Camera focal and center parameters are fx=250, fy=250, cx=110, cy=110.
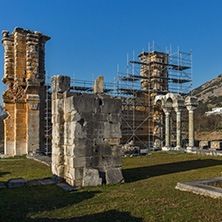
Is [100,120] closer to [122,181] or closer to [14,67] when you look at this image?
[122,181]

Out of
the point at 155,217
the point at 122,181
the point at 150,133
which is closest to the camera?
the point at 155,217

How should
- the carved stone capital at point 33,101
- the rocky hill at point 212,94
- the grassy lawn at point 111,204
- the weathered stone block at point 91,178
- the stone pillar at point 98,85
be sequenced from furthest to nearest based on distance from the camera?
the rocky hill at point 212,94 < the carved stone capital at point 33,101 < the stone pillar at point 98,85 < the weathered stone block at point 91,178 < the grassy lawn at point 111,204

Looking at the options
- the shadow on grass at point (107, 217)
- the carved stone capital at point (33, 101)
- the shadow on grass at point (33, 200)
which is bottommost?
the shadow on grass at point (33, 200)

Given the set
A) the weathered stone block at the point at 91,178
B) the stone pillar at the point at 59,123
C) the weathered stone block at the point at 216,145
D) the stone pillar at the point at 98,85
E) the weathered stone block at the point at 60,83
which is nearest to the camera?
the weathered stone block at the point at 91,178

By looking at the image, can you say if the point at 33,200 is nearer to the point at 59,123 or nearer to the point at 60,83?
the point at 59,123

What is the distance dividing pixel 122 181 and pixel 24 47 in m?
13.2

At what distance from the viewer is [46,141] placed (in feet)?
59.9

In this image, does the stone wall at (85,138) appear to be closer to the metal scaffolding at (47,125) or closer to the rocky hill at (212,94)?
the metal scaffolding at (47,125)

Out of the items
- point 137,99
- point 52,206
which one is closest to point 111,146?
point 52,206

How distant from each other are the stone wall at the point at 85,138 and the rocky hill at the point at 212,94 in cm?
7164

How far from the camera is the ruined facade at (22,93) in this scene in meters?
16.9

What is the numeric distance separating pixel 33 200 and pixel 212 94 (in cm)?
8947

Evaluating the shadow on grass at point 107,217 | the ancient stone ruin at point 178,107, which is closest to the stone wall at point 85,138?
the shadow on grass at point 107,217

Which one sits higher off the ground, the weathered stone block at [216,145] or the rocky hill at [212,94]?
the rocky hill at [212,94]
